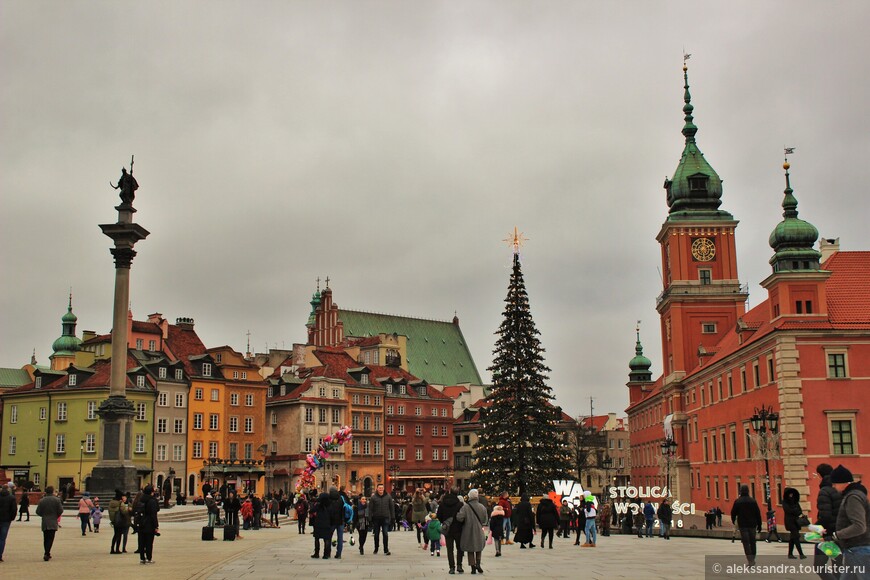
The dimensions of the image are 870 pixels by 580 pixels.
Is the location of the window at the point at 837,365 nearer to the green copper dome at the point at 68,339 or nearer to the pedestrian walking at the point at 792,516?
the pedestrian walking at the point at 792,516

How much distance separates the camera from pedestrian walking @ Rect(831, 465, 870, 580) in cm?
1130

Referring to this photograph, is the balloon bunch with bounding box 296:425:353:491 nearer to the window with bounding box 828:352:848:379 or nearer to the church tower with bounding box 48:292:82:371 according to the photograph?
the window with bounding box 828:352:848:379

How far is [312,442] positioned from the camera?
3684 inches

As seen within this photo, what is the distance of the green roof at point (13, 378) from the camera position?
119812 millimetres

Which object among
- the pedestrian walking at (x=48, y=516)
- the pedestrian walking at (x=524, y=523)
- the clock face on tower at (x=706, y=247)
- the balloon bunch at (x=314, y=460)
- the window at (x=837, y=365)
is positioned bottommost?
the pedestrian walking at (x=524, y=523)

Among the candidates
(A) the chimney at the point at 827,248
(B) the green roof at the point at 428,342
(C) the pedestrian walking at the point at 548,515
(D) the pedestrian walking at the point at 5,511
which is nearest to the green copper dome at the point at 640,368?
(B) the green roof at the point at 428,342

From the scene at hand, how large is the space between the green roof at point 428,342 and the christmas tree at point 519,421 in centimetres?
6911

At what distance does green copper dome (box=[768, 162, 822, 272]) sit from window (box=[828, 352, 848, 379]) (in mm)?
5005

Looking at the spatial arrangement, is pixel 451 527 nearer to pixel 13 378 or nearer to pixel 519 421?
pixel 519 421

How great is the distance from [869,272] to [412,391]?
2345 inches

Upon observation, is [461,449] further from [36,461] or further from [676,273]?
[36,461]

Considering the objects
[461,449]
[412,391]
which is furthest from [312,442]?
[461,449]

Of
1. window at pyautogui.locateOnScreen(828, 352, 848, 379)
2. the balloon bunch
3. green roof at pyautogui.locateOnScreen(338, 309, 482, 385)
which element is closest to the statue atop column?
the balloon bunch

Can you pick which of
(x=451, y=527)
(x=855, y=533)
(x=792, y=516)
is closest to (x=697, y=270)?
(x=792, y=516)
